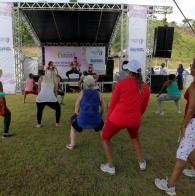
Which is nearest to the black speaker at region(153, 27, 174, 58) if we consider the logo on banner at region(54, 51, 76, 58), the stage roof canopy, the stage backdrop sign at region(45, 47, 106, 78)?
the stage roof canopy

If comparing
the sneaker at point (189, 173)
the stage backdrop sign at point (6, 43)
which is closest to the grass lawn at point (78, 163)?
the sneaker at point (189, 173)

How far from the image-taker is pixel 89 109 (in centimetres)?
511

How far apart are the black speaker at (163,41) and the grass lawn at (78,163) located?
8.90 metres

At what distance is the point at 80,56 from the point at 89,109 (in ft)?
55.6

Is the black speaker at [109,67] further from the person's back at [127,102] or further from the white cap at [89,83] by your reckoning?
the person's back at [127,102]

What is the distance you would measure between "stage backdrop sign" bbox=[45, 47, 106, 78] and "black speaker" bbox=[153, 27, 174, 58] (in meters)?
5.81

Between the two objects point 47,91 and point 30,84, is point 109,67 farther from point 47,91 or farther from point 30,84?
point 47,91

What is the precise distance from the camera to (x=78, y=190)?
4.00 m

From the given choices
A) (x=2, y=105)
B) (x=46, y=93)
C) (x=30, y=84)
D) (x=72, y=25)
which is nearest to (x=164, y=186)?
(x=2, y=105)

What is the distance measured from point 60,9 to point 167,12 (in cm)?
519

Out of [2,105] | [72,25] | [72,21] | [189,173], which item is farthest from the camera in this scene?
[72,25]

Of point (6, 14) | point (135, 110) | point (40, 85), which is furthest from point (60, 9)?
point (135, 110)

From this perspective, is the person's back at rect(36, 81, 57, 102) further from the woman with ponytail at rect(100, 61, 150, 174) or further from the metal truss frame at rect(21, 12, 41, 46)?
the metal truss frame at rect(21, 12, 41, 46)

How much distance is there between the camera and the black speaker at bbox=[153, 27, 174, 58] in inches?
625
